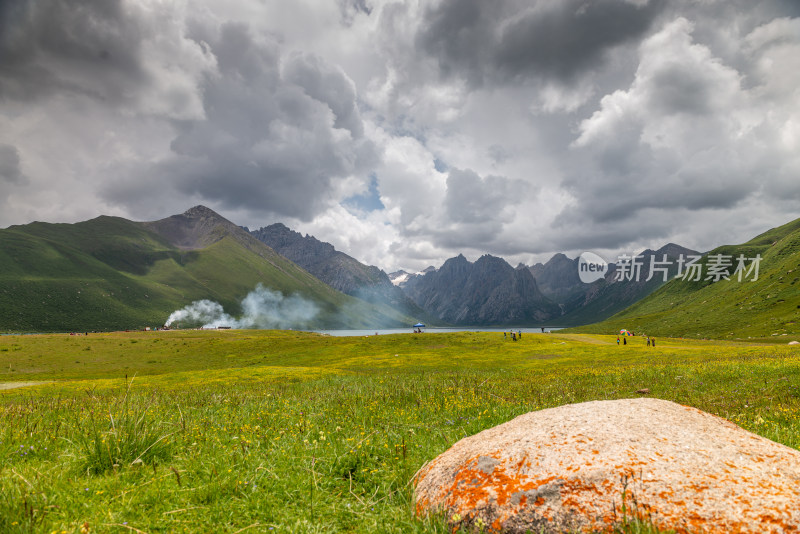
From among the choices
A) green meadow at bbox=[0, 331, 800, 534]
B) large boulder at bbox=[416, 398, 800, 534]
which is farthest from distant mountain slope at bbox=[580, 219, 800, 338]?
large boulder at bbox=[416, 398, 800, 534]

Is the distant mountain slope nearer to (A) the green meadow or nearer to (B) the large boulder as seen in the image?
(A) the green meadow

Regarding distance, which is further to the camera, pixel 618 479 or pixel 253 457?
pixel 253 457

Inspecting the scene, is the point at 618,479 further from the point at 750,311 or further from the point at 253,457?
the point at 750,311

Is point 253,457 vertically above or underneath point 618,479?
underneath

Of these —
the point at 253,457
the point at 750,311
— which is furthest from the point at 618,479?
the point at 750,311

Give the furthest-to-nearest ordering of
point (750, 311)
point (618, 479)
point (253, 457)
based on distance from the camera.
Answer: point (750, 311) → point (253, 457) → point (618, 479)

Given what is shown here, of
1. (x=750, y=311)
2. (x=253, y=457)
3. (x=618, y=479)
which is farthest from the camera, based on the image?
(x=750, y=311)

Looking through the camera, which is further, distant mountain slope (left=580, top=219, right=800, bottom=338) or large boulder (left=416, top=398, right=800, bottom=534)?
distant mountain slope (left=580, top=219, right=800, bottom=338)

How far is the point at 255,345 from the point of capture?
89812 millimetres

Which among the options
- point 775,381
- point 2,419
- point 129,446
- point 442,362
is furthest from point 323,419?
point 442,362

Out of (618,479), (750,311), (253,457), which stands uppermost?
(750,311)

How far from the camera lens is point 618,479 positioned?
4219mm

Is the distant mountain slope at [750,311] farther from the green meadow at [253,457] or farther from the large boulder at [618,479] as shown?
the large boulder at [618,479]

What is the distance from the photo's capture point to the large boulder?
12.1ft
